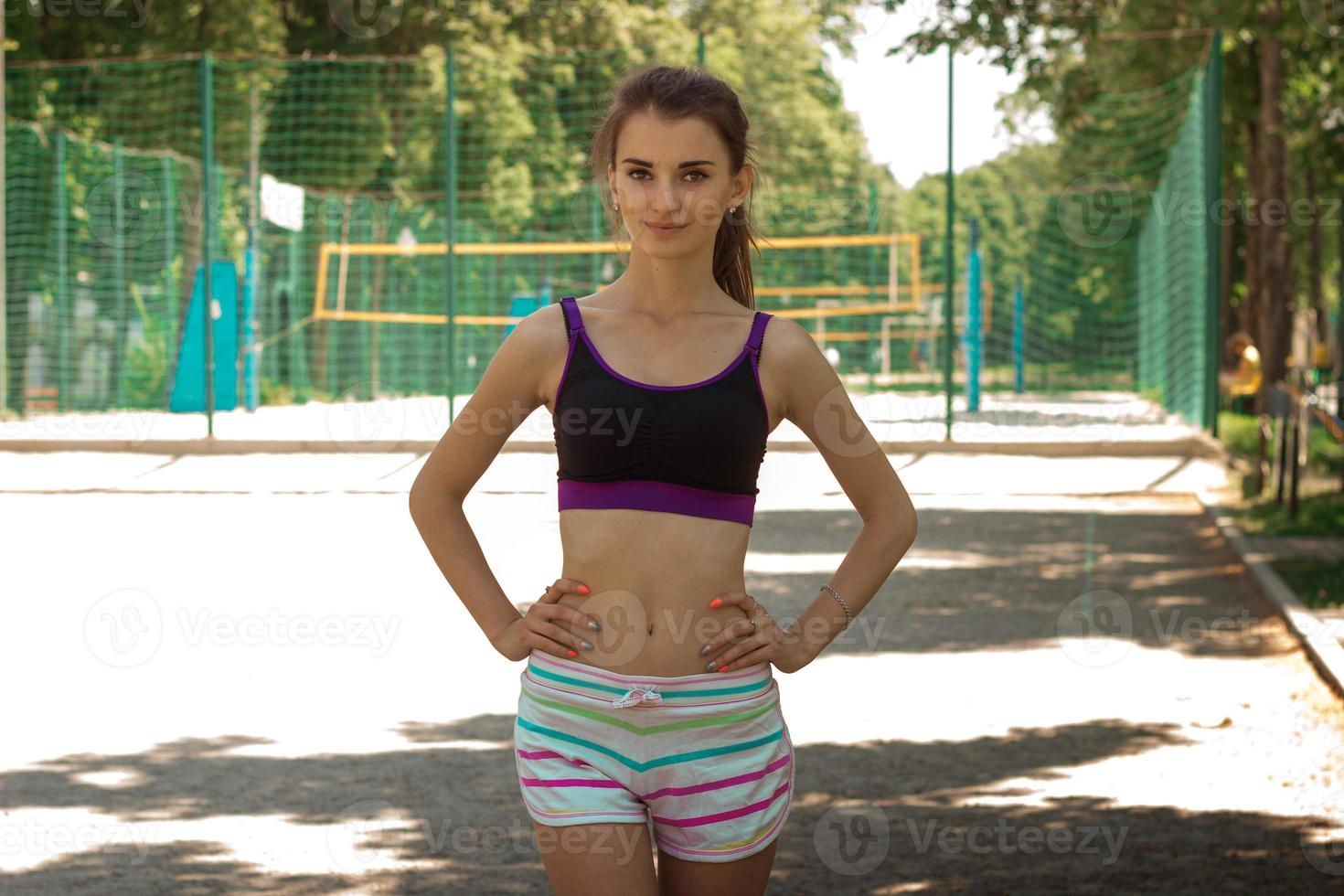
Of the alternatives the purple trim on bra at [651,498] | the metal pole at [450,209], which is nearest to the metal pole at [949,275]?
the metal pole at [450,209]

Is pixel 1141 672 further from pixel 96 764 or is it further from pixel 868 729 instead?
pixel 96 764

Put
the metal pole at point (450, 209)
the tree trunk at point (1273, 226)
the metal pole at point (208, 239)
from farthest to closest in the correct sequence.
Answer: the tree trunk at point (1273, 226)
the metal pole at point (208, 239)
the metal pole at point (450, 209)

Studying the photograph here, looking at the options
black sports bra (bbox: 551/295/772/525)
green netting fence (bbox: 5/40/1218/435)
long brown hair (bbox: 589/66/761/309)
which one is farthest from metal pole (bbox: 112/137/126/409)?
black sports bra (bbox: 551/295/772/525)

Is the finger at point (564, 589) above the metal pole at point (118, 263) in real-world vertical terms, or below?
below

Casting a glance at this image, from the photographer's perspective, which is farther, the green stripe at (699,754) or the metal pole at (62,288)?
the metal pole at (62,288)

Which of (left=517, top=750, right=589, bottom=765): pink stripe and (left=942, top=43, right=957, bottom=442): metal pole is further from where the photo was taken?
(left=942, top=43, right=957, bottom=442): metal pole

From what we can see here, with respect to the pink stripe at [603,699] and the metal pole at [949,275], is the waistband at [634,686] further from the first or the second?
the metal pole at [949,275]

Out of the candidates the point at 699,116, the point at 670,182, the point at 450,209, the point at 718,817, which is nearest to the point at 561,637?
the point at 718,817

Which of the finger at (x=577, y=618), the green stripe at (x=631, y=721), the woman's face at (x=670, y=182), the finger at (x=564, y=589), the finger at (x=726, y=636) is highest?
the woman's face at (x=670, y=182)

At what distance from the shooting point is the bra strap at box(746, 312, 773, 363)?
2844 mm

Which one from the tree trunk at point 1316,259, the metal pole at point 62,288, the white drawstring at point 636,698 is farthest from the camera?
the tree trunk at point 1316,259

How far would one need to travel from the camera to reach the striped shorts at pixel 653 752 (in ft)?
9.00

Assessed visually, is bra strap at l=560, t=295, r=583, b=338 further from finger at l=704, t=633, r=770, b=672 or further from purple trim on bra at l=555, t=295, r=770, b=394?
finger at l=704, t=633, r=770, b=672

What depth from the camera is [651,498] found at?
9.09 ft
